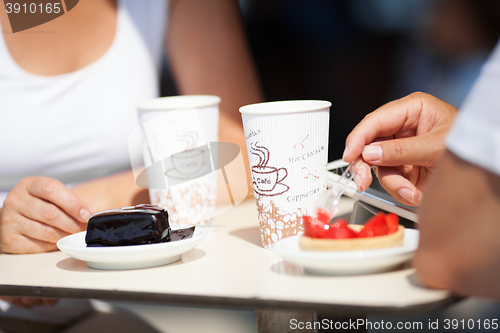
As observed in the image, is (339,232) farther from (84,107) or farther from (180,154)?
(84,107)

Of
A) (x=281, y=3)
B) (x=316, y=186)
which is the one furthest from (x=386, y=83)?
(x=316, y=186)

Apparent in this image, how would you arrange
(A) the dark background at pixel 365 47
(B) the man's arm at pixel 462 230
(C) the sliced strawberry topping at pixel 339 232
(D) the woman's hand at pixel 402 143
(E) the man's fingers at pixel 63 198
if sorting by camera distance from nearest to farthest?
1. (B) the man's arm at pixel 462 230
2. (C) the sliced strawberry topping at pixel 339 232
3. (D) the woman's hand at pixel 402 143
4. (E) the man's fingers at pixel 63 198
5. (A) the dark background at pixel 365 47

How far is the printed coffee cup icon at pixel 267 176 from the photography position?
0.62 metres

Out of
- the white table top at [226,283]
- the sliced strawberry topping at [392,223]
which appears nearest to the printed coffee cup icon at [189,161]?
the white table top at [226,283]

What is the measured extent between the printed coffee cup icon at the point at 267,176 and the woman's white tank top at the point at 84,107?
2.98 ft

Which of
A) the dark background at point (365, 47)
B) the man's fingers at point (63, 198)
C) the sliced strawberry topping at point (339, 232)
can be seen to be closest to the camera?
the sliced strawberry topping at point (339, 232)

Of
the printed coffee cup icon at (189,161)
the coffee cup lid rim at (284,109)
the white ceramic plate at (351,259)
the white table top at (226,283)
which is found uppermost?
the coffee cup lid rim at (284,109)

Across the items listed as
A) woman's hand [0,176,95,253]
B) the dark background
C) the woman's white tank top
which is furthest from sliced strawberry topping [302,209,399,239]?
the woman's white tank top

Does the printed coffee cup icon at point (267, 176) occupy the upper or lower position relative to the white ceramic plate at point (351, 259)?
upper

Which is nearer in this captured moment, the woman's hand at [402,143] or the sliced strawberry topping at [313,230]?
the sliced strawberry topping at [313,230]

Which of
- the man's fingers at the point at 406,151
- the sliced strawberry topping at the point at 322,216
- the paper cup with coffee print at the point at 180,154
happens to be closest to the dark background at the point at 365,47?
the paper cup with coffee print at the point at 180,154

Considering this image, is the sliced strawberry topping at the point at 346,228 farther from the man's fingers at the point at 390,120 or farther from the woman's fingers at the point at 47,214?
the woman's fingers at the point at 47,214

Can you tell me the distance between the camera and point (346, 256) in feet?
1.59

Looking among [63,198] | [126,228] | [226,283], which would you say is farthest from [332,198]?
[63,198]
